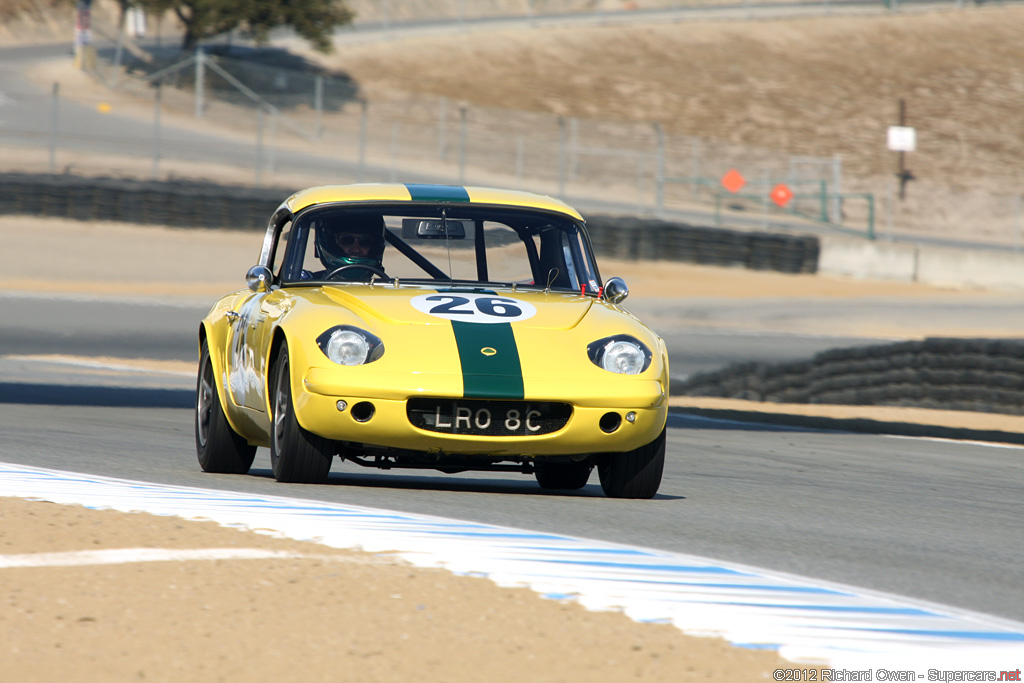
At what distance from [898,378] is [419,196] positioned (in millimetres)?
8974

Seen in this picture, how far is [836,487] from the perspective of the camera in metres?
8.36

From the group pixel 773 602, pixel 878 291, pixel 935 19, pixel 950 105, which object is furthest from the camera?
pixel 935 19

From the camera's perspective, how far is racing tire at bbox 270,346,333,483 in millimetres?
6609

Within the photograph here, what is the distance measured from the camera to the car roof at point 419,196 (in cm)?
761

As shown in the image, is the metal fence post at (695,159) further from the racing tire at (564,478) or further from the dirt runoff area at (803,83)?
the racing tire at (564,478)

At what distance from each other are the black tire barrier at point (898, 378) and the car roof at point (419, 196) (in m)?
7.94

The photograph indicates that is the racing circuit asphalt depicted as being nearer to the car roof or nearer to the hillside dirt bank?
the car roof

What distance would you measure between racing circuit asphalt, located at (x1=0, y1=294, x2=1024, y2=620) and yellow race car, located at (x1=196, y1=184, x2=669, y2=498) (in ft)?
0.71

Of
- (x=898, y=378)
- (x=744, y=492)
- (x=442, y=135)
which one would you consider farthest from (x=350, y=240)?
(x=442, y=135)

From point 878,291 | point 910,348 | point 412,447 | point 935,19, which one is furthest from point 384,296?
point 935,19

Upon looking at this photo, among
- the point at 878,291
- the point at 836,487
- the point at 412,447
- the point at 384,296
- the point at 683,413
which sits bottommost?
the point at 878,291

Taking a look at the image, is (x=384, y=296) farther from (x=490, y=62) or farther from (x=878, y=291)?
(x=490, y=62)

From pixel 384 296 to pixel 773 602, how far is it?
2.96 metres

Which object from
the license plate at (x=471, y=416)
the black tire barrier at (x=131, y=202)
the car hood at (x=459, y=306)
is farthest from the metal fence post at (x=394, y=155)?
the license plate at (x=471, y=416)
